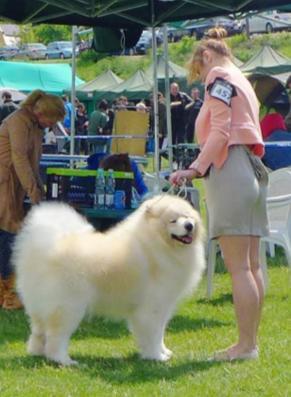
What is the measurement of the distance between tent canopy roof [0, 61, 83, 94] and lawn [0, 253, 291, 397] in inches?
876

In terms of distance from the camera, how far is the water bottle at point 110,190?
7.46m

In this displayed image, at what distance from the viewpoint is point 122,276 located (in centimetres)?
545

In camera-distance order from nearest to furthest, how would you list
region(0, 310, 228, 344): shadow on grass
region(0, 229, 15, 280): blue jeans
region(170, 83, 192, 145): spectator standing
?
1. region(0, 310, 228, 344): shadow on grass
2. region(0, 229, 15, 280): blue jeans
3. region(170, 83, 192, 145): spectator standing

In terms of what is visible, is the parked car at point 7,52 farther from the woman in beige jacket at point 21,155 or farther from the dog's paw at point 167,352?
the dog's paw at point 167,352

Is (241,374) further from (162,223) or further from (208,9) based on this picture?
(208,9)

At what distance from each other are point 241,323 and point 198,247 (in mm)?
556

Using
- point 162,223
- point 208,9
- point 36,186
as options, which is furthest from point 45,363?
point 208,9

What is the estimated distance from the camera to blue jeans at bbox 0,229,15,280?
24.1 feet

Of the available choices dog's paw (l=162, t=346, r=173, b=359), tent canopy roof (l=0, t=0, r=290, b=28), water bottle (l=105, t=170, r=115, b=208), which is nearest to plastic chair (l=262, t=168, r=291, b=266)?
water bottle (l=105, t=170, r=115, b=208)

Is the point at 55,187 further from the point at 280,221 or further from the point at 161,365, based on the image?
the point at 161,365

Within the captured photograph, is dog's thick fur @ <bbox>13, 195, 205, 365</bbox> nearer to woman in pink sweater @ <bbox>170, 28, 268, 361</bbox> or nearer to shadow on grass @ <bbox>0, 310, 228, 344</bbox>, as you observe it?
woman in pink sweater @ <bbox>170, 28, 268, 361</bbox>

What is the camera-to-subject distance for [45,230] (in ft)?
17.8

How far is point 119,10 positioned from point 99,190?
7.54 feet

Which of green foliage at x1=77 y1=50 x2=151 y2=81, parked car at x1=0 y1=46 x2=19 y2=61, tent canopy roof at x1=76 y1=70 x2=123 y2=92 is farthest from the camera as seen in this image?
green foliage at x1=77 y1=50 x2=151 y2=81
